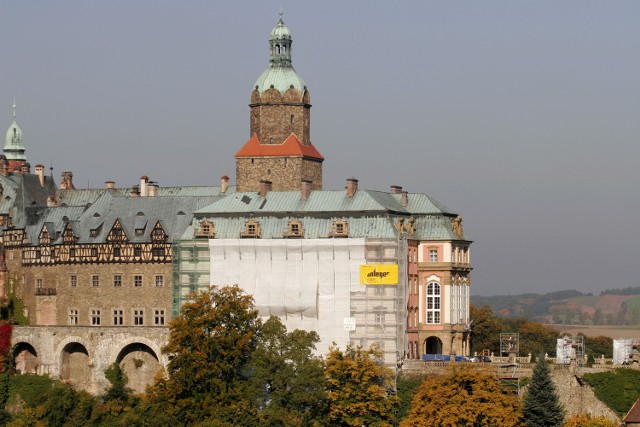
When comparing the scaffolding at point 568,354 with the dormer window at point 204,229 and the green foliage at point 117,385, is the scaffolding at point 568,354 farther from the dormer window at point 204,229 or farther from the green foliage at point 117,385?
the green foliage at point 117,385

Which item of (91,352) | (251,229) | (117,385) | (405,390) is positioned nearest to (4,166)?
(91,352)

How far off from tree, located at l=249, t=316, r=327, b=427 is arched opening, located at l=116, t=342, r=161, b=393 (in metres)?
12.3

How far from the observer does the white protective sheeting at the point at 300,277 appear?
303 feet

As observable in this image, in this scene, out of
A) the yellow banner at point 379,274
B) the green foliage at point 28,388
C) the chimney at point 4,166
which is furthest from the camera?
the chimney at point 4,166

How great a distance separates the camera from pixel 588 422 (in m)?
80.4

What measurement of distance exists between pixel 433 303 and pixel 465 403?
15.4 metres

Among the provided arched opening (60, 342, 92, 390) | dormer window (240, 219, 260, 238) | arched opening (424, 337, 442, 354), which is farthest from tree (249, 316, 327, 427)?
arched opening (60, 342, 92, 390)

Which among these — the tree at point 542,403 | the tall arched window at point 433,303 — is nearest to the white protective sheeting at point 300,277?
the tall arched window at point 433,303

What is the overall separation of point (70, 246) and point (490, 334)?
2958cm

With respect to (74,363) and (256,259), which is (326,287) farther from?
(74,363)

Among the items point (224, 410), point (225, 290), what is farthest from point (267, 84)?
point (224, 410)

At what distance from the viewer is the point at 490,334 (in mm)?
111938

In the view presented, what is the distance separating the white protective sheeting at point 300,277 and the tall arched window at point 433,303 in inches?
200

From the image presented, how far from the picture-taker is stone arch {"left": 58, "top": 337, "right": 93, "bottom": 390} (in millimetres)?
98688
